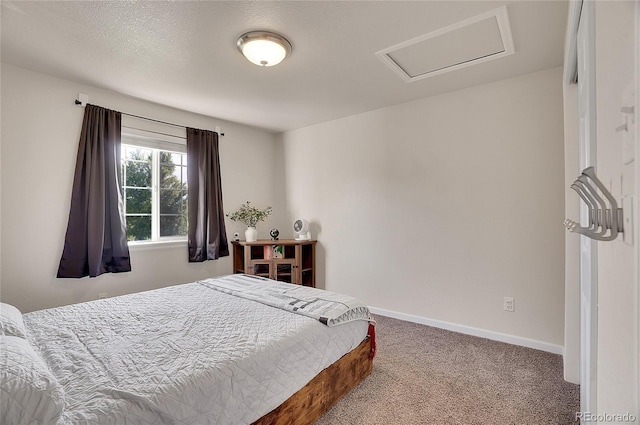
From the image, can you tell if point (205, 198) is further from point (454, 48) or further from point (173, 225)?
point (454, 48)

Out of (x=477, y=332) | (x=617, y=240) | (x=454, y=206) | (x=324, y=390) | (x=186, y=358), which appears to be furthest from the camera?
(x=454, y=206)

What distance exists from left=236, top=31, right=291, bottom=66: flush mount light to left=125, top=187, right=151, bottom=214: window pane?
210cm

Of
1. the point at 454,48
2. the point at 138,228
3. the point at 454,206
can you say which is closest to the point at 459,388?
the point at 454,206

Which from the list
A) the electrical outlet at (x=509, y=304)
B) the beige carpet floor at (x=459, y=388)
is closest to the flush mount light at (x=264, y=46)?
the beige carpet floor at (x=459, y=388)

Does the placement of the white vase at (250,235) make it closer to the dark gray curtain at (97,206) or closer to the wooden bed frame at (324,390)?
the dark gray curtain at (97,206)

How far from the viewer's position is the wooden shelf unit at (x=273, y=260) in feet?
12.7

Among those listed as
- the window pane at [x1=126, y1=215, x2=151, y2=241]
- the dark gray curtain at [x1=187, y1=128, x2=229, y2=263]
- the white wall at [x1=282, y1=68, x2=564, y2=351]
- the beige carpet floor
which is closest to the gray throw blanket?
the beige carpet floor

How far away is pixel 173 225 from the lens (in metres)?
3.62

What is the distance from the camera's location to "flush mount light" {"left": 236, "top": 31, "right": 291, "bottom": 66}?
203cm

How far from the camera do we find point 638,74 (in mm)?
477

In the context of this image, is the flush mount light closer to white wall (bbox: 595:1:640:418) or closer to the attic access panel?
the attic access panel

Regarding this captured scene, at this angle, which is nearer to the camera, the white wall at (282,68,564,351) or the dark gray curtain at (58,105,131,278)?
the white wall at (282,68,564,351)

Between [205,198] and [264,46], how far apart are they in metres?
2.18

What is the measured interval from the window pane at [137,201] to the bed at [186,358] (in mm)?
1359
